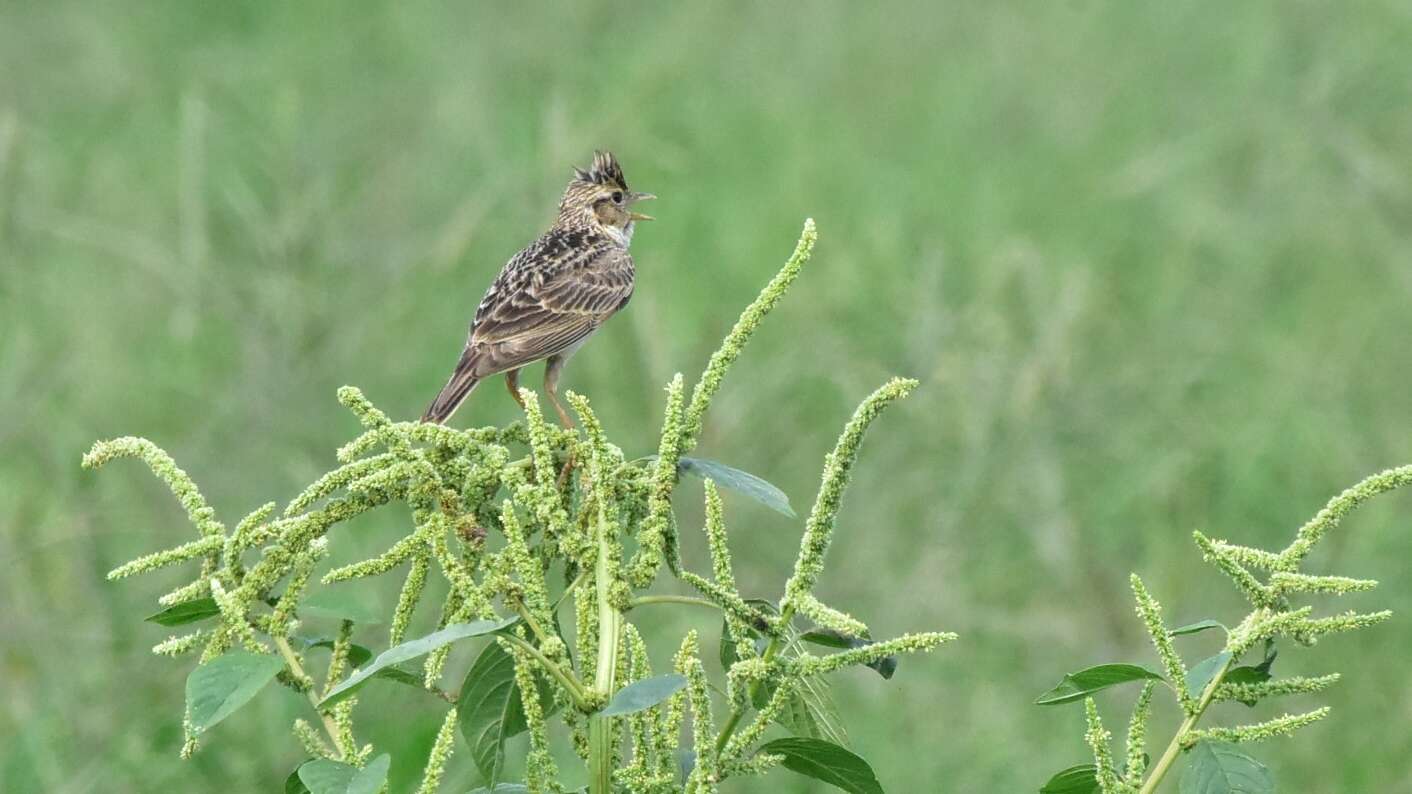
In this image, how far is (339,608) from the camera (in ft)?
7.40

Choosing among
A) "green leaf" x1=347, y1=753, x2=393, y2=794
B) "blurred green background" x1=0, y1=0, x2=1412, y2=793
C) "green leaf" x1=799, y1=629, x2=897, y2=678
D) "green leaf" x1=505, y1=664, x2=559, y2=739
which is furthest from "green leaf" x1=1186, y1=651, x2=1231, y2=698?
"blurred green background" x1=0, y1=0, x2=1412, y2=793

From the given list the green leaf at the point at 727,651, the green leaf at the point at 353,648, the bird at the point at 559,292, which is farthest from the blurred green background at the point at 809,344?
the green leaf at the point at 727,651

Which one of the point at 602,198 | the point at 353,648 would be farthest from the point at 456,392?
the point at 353,648

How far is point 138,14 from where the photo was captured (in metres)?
15.8

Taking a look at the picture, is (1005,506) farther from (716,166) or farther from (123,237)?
(716,166)

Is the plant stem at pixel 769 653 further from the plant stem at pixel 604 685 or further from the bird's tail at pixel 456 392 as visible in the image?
the bird's tail at pixel 456 392

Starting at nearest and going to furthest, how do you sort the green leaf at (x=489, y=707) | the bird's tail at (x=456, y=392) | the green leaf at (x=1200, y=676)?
the green leaf at (x=1200, y=676) → the green leaf at (x=489, y=707) → the bird's tail at (x=456, y=392)

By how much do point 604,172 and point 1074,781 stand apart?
5.88 meters

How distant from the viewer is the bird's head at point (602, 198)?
311 inches

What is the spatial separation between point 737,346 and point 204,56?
1291 cm

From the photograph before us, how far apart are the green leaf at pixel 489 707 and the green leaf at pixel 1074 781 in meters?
0.60

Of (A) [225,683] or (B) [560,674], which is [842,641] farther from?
(A) [225,683]

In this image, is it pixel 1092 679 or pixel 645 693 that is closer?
pixel 645 693

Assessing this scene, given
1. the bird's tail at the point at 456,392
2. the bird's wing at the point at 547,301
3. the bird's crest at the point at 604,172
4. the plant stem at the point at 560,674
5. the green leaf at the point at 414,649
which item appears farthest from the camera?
the bird's crest at the point at 604,172
